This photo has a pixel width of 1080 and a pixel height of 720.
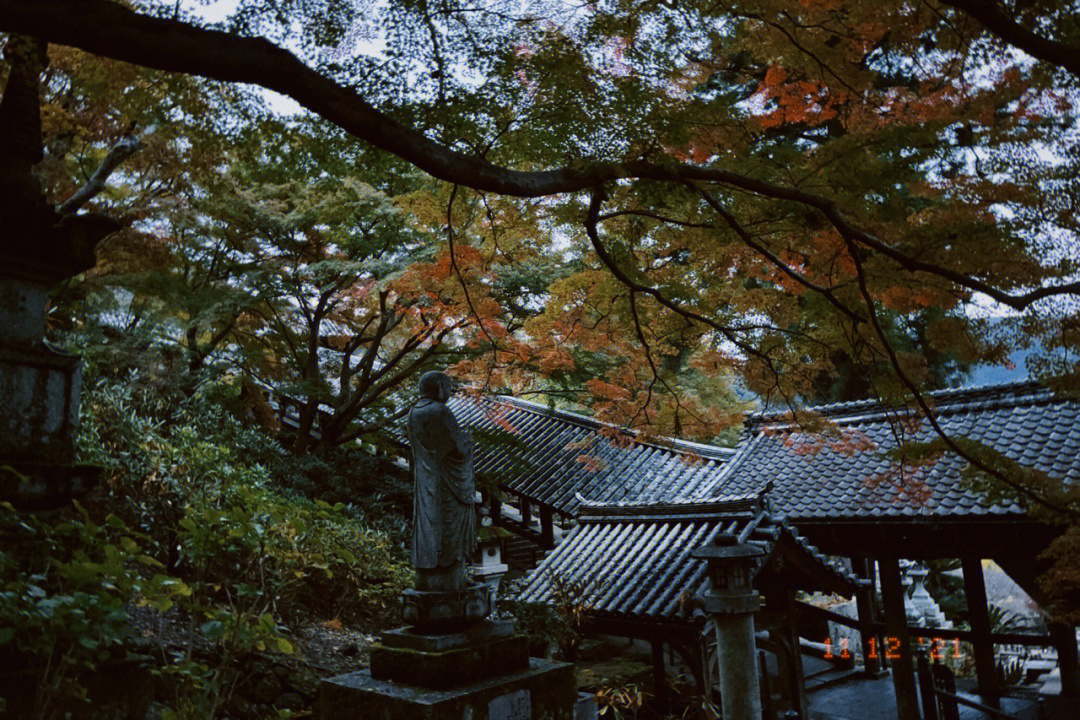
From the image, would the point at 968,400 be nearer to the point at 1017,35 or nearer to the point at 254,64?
the point at 1017,35

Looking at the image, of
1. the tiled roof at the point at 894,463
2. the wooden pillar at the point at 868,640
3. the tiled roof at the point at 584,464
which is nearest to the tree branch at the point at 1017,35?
the tiled roof at the point at 894,463

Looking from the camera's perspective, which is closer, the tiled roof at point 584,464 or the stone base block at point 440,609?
the stone base block at point 440,609

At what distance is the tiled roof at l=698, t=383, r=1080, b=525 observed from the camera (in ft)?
29.3

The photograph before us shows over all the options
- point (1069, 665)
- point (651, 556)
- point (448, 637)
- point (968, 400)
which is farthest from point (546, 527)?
point (448, 637)

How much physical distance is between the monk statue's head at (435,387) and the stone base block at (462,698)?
6.34 feet

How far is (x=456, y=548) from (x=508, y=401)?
13.9 meters

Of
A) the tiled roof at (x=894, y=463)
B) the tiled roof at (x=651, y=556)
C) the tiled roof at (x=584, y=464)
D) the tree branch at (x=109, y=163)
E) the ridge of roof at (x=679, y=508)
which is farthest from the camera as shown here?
the tiled roof at (x=584, y=464)

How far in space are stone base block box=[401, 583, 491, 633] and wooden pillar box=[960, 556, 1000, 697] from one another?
835 cm

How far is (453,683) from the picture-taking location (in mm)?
4305

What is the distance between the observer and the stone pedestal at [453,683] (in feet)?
13.5

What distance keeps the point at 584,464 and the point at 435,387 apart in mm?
10088

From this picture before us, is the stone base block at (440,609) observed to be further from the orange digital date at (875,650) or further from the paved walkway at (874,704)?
the orange digital date at (875,650)

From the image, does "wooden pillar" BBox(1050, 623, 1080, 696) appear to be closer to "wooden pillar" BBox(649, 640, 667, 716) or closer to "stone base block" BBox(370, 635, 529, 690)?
"wooden pillar" BBox(649, 640, 667, 716)

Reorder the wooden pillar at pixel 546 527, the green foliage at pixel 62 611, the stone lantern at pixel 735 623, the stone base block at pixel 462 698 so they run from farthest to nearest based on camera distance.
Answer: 1. the wooden pillar at pixel 546 527
2. the stone lantern at pixel 735 623
3. the stone base block at pixel 462 698
4. the green foliage at pixel 62 611
